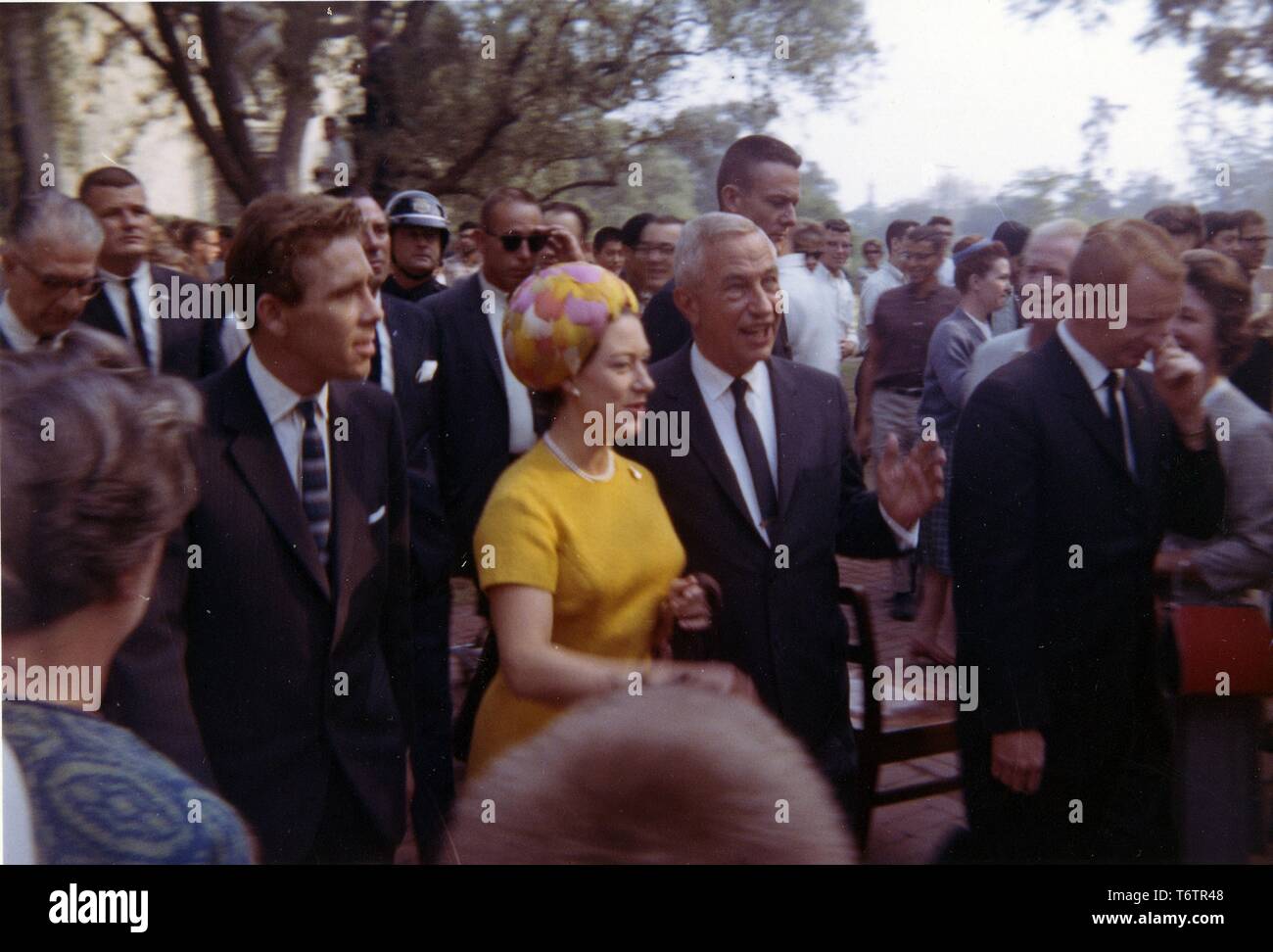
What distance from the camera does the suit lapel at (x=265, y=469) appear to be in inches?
97.6

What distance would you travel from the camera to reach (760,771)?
46.3 inches

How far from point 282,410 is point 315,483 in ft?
0.53

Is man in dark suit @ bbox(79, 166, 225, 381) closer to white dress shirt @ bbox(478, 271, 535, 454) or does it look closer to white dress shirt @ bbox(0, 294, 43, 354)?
white dress shirt @ bbox(0, 294, 43, 354)

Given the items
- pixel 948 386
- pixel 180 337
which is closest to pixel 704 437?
pixel 180 337

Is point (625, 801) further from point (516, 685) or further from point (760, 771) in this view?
point (516, 685)

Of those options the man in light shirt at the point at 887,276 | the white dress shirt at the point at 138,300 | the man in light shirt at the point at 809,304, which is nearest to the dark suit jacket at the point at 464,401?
the white dress shirt at the point at 138,300

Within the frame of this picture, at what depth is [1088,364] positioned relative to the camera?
A: 112 inches

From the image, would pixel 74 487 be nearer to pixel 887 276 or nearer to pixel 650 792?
pixel 650 792

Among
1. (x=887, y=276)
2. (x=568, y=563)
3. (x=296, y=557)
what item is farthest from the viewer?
(x=887, y=276)

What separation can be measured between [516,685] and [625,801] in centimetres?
119

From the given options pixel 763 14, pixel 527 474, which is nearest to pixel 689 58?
pixel 763 14

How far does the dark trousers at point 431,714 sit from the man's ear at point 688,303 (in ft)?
2.98

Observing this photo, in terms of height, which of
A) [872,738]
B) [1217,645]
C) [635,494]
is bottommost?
[872,738]

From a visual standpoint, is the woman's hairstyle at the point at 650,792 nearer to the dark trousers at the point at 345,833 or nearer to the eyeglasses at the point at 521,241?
the dark trousers at the point at 345,833
